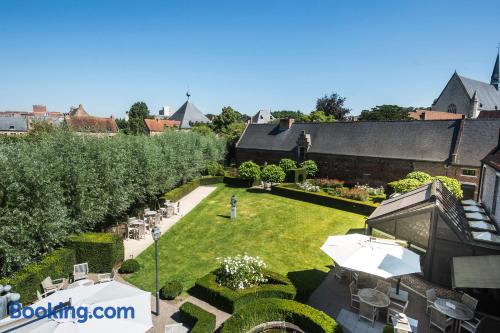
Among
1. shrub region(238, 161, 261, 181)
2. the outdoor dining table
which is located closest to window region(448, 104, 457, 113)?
shrub region(238, 161, 261, 181)

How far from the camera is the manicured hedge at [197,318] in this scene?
8.72 m

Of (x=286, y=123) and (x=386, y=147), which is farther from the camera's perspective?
(x=286, y=123)

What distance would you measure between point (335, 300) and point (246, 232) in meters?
8.41

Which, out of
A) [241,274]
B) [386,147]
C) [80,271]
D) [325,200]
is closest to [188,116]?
[386,147]

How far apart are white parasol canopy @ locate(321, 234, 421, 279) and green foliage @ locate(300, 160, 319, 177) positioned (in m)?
22.5

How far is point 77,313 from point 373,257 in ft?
29.5

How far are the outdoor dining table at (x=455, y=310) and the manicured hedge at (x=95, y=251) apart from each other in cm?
1320

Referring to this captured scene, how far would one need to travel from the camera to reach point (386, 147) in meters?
30.1

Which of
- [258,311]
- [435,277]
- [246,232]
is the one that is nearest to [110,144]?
[246,232]

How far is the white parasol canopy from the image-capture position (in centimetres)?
Answer: 931

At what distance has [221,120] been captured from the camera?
175 feet

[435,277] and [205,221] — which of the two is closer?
[435,277]

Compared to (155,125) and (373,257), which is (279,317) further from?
(155,125)

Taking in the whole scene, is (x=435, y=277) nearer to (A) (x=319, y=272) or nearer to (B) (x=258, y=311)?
(A) (x=319, y=272)
